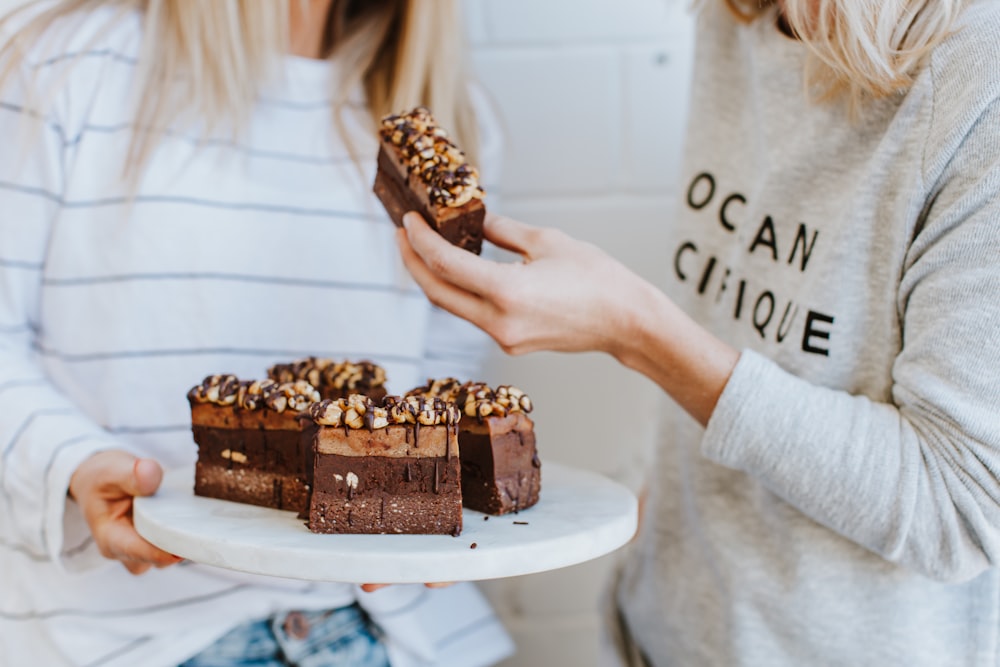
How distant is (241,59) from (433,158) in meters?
0.41

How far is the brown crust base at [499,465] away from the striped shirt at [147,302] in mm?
350

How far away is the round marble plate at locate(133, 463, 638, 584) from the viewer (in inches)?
32.4

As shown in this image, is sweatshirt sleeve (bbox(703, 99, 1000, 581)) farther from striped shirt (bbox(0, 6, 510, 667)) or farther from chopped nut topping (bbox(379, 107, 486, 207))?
striped shirt (bbox(0, 6, 510, 667))

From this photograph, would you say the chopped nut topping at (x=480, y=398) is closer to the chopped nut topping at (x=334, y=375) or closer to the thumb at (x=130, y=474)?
the chopped nut topping at (x=334, y=375)

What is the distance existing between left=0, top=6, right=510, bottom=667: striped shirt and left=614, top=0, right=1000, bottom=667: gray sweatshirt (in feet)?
1.45

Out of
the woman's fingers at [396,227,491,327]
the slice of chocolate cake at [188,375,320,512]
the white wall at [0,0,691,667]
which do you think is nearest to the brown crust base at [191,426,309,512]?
the slice of chocolate cake at [188,375,320,512]

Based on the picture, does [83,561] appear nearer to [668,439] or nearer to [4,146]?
[4,146]

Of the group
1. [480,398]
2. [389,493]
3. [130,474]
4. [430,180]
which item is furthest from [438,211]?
[130,474]

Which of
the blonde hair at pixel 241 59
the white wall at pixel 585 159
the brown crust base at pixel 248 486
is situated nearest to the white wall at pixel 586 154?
the white wall at pixel 585 159

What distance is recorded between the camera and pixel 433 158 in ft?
3.60

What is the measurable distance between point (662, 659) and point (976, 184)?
77cm

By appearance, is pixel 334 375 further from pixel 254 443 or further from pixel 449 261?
pixel 449 261

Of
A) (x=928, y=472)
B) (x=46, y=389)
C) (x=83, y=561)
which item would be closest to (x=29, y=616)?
(x=83, y=561)

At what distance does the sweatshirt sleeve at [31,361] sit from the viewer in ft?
3.71
